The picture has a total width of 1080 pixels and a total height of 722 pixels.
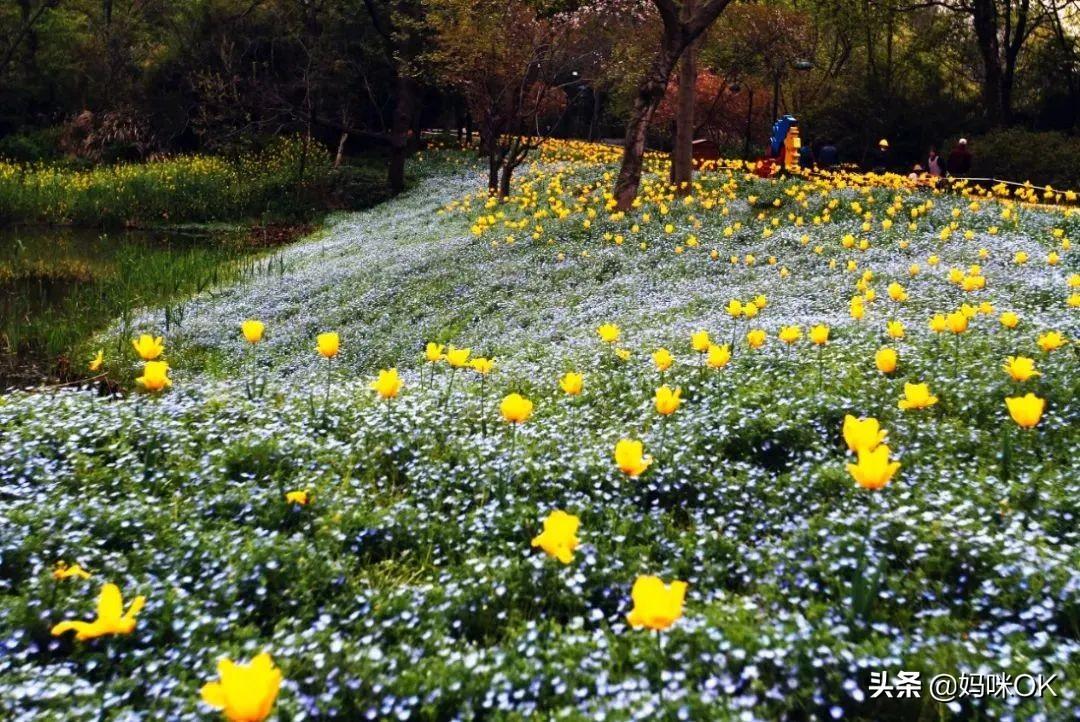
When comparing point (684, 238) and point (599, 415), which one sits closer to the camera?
point (599, 415)

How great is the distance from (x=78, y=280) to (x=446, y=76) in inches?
427

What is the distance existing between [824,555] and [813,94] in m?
34.2

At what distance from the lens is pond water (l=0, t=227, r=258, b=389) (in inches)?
368

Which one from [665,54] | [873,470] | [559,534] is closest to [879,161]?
[665,54]

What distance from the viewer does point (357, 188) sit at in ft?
88.4

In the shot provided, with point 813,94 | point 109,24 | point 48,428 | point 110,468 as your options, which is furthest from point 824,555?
point 109,24

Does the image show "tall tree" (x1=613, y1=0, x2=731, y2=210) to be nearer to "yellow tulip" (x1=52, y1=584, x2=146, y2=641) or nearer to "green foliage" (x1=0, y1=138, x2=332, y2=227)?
"yellow tulip" (x1=52, y1=584, x2=146, y2=641)

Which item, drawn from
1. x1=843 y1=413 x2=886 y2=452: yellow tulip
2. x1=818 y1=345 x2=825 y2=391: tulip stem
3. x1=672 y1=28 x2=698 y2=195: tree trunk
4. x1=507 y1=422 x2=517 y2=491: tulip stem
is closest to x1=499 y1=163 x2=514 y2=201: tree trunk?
x1=672 y1=28 x2=698 y2=195: tree trunk

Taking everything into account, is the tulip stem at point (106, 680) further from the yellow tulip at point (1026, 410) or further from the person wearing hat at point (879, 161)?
the person wearing hat at point (879, 161)

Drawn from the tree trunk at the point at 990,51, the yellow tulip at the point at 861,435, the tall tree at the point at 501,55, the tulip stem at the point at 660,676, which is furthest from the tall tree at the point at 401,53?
the tulip stem at the point at 660,676

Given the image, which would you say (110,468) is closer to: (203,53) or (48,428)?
(48,428)

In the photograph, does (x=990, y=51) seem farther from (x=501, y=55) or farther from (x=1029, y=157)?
(x=501, y=55)

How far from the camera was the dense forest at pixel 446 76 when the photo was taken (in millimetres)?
25641

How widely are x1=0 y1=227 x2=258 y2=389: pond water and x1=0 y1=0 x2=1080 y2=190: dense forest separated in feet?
19.2
